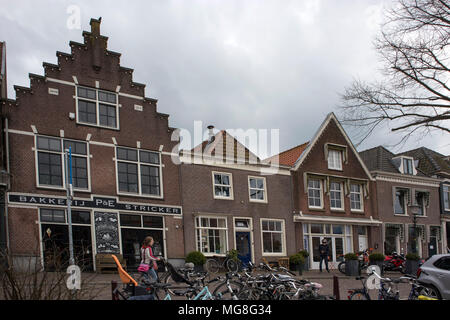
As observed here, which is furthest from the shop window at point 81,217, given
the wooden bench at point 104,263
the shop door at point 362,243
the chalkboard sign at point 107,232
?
the shop door at point 362,243

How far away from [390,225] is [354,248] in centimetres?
398

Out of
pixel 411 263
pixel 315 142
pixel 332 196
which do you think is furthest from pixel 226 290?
pixel 332 196

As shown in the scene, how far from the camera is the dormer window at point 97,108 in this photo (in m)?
24.2

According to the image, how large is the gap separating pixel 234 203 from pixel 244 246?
2384 mm

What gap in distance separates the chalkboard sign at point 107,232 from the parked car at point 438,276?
43.8ft

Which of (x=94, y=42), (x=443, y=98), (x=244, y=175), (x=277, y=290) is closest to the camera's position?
(x=277, y=290)

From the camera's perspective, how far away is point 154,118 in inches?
Answer: 1040

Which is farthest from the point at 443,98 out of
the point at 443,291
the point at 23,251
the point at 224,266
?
the point at 23,251

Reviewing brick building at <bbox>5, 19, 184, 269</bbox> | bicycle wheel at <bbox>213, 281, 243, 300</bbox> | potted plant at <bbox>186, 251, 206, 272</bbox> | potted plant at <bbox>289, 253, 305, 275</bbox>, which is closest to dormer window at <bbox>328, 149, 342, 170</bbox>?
potted plant at <bbox>289, 253, 305, 275</bbox>

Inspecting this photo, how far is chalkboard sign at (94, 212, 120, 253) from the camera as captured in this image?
23.3 m

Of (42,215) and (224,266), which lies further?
(224,266)

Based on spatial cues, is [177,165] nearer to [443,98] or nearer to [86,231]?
[86,231]

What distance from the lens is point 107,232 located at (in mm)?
23578

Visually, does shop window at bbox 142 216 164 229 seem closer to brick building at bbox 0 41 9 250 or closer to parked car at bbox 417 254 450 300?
brick building at bbox 0 41 9 250
